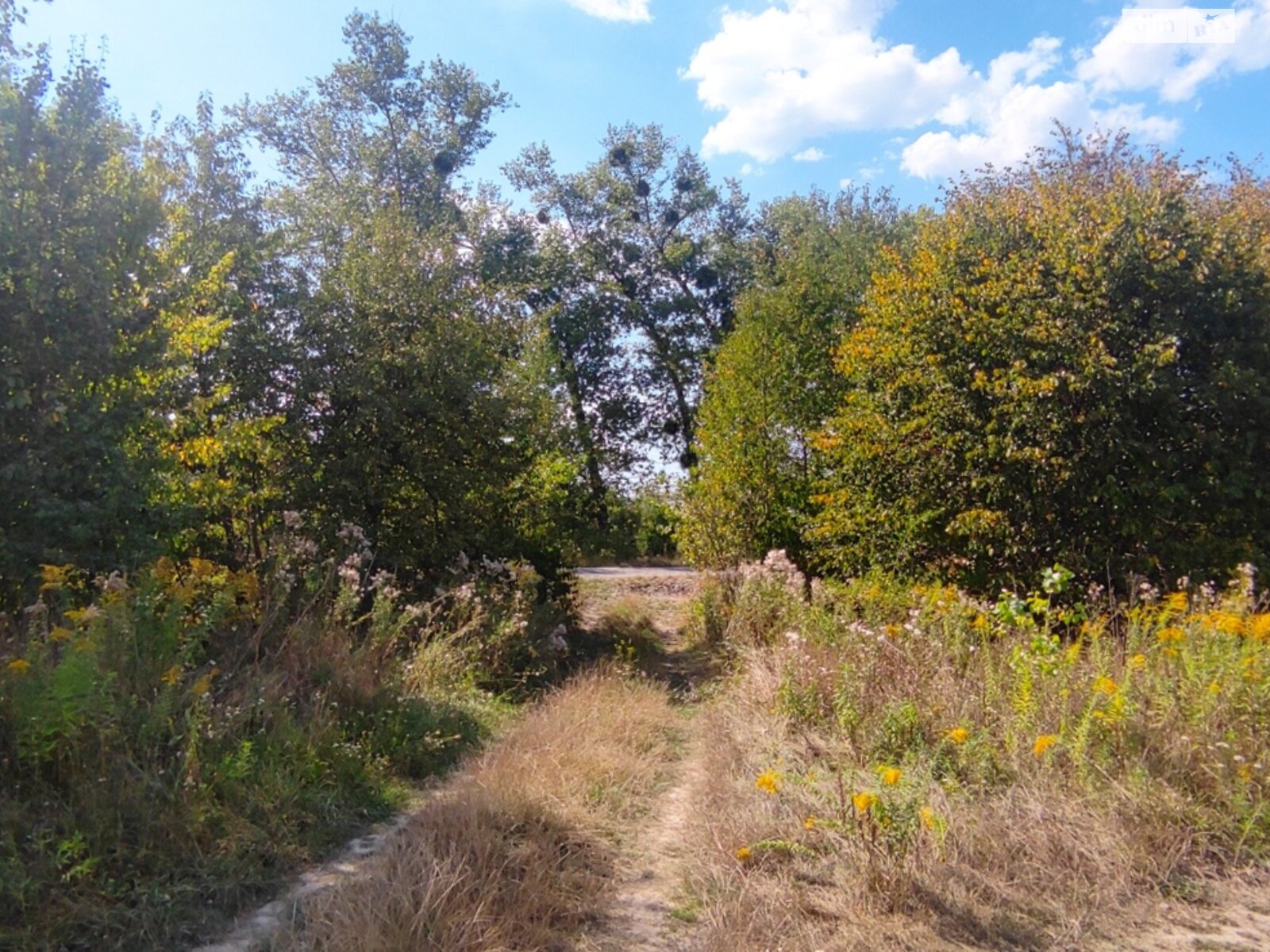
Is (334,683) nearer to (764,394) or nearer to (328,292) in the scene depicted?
(328,292)

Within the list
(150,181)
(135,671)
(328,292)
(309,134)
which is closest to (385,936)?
(135,671)

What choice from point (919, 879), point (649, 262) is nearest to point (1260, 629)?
point (919, 879)

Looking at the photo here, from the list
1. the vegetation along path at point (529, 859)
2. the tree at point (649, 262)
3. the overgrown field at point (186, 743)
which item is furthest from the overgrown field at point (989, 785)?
the tree at point (649, 262)

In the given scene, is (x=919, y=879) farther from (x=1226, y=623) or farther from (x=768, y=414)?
(x=768, y=414)

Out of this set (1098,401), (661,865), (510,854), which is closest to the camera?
(510,854)

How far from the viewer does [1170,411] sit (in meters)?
8.37

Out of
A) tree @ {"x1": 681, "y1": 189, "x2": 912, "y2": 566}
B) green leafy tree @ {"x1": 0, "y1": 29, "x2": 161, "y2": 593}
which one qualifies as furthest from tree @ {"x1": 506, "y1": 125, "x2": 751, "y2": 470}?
green leafy tree @ {"x1": 0, "y1": 29, "x2": 161, "y2": 593}

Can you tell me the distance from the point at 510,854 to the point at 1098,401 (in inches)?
268

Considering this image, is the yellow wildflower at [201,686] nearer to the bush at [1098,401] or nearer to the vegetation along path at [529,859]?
the vegetation along path at [529,859]

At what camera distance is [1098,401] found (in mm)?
8289

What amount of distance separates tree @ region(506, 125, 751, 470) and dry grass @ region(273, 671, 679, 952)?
69.9 feet

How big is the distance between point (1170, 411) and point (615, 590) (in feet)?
35.4

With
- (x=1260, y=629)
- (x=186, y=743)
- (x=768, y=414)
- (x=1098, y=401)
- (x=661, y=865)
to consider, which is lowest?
(x=661, y=865)

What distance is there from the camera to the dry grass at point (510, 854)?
3330 mm
